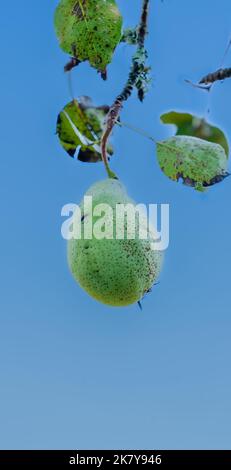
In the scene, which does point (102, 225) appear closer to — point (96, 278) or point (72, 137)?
point (96, 278)

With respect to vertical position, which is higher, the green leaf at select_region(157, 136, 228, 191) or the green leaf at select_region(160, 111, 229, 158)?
the green leaf at select_region(160, 111, 229, 158)

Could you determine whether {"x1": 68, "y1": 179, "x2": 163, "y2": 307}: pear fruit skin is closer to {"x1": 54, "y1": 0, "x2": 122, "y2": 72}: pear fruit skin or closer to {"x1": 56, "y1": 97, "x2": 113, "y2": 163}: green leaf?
{"x1": 56, "y1": 97, "x2": 113, "y2": 163}: green leaf

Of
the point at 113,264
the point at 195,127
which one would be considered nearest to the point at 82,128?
the point at 195,127

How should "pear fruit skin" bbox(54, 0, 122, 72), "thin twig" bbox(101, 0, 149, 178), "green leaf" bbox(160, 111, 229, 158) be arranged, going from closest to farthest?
"pear fruit skin" bbox(54, 0, 122, 72) < "thin twig" bbox(101, 0, 149, 178) < "green leaf" bbox(160, 111, 229, 158)

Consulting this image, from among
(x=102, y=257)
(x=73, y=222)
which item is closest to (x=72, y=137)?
(x=73, y=222)

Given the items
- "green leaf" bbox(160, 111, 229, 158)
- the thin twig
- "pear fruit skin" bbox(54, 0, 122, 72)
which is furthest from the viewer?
"green leaf" bbox(160, 111, 229, 158)

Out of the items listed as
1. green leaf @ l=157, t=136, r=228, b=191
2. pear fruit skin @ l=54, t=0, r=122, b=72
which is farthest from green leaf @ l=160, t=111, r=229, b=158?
pear fruit skin @ l=54, t=0, r=122, b=72

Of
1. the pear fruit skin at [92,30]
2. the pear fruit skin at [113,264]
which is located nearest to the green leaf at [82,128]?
the pear fruit skin at [113,264]
